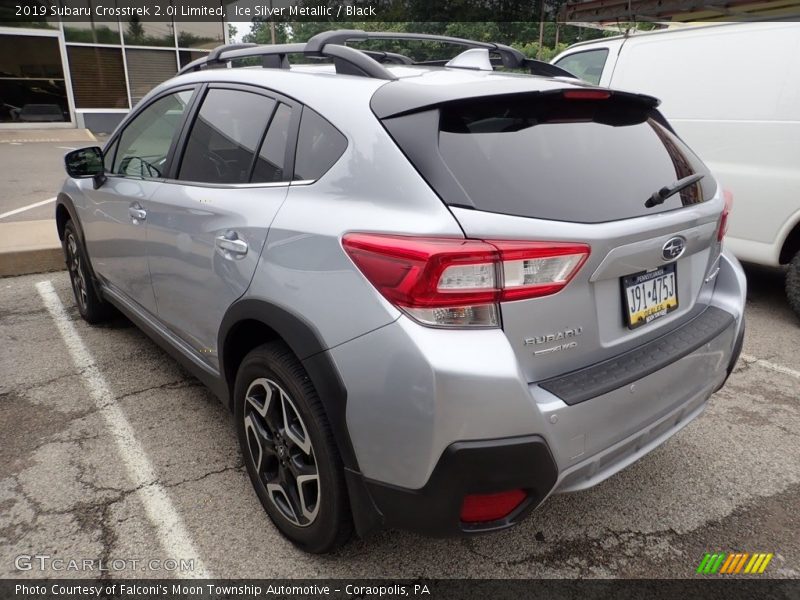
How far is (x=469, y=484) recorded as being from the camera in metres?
1.61

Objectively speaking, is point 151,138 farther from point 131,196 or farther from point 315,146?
point 315,146

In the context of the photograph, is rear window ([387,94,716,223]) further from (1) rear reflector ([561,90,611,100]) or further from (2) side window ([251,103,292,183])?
(2) side window ([251,103,292,183])

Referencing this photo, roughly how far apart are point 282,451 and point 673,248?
1505 mm

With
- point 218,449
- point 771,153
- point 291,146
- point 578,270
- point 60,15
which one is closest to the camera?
point 578,270

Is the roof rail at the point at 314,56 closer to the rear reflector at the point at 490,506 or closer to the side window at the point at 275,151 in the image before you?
the side window at the point at 275,151

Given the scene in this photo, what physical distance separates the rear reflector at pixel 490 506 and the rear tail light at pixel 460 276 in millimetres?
497

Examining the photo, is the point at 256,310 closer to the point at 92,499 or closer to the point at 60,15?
the point at 92,499

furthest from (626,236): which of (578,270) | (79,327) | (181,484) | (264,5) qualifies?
(264,5)

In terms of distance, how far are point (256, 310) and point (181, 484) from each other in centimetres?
102

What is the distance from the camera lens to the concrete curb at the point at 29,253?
17.5 feet

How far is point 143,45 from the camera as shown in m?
17.9

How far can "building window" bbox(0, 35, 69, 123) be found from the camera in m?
16.9

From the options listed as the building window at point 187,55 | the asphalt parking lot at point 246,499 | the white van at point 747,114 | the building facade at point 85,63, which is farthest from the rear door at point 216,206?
the building window at point 187,55

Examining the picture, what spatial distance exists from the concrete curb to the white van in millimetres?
5522
